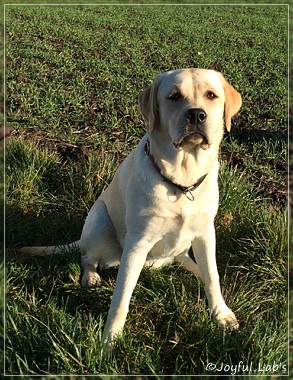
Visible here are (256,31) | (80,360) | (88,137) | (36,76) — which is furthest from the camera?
(256,31)

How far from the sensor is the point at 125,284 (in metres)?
2.54

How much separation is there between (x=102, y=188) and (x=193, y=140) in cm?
156

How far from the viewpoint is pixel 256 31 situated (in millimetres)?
8977

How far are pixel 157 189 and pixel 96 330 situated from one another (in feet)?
2.68

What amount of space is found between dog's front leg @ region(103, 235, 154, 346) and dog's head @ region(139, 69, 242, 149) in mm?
583

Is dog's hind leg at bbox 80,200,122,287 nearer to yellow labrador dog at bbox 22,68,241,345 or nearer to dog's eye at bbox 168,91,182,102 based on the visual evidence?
yellow labrador dog at bbox 22,68,241,345

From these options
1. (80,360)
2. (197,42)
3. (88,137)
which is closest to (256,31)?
(197,42)

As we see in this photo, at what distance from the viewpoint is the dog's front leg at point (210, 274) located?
2.69 meters

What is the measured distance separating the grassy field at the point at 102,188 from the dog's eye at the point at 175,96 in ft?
3.51

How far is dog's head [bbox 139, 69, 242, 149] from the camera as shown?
2.39 meters

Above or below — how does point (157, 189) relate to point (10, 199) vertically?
above

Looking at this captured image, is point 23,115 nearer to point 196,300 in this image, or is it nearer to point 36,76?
point 36,76

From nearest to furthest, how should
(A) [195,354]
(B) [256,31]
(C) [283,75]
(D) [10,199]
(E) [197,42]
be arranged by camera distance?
(A) [195,354] < (D) [10,199] < (C) [283,75] < (E) [197,42] < (B) [256,31]

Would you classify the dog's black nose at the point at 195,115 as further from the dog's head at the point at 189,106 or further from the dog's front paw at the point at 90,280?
the dog's front paw at the point at 90,280
